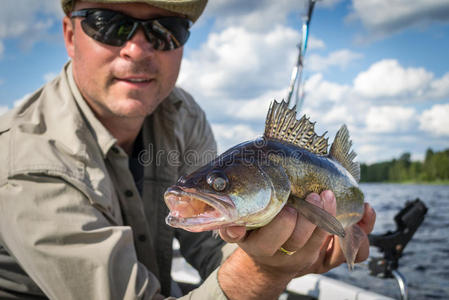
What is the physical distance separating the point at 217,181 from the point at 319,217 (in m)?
0.57

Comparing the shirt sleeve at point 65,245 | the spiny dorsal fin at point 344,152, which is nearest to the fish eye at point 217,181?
the shirt sleeve at point 65,245

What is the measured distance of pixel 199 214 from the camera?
1.66 meters

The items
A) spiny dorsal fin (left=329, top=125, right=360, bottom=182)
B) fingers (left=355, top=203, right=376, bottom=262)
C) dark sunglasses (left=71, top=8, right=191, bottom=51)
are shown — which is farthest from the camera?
fingers (left=355, top=203, right=376, bottom=262)

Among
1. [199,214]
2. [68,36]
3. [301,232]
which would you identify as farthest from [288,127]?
[68,36]

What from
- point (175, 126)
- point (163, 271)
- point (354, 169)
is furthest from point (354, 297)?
point (175, 126)

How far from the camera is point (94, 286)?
2.19m

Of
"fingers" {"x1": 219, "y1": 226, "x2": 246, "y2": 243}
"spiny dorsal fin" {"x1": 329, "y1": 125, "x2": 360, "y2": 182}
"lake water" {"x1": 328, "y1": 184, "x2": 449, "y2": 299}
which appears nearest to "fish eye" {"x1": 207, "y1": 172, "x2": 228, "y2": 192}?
"fingers" {"x1": 219, "y1": 226, "x2": 246, "y2": 243}

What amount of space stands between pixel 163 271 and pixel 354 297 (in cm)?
197

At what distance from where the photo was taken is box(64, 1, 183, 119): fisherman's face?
298 cm

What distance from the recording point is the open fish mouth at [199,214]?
5.06 feet

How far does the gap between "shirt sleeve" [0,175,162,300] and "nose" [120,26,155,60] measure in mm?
1223

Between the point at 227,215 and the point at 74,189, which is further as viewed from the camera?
the point at 74,189

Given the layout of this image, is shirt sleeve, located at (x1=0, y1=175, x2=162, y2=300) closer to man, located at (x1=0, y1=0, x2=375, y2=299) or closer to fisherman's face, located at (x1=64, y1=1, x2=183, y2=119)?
man, located at (x1=0, y1=0, x2=375, y2=299)

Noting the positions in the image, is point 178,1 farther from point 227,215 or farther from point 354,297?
point 354,297
